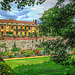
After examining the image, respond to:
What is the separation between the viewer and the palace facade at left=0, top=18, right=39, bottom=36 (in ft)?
156

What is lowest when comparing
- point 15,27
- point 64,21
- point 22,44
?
point 22,44

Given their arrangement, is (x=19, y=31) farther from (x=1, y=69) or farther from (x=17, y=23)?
(x=1, y=69)

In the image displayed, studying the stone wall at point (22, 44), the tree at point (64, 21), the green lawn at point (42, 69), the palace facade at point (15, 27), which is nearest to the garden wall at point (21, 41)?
the stone wall at point (22, 44)

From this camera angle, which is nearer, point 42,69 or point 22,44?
point 42,69

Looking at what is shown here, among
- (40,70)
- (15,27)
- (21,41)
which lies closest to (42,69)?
(40,70)

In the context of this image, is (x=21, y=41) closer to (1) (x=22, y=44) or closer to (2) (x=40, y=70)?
(1) (x=22, y=44)

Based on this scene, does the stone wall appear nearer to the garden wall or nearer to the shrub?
the garden wall

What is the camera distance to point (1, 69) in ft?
6.61

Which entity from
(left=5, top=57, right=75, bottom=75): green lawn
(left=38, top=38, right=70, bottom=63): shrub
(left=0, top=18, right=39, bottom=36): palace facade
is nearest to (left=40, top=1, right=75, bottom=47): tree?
(left=38, top=38, right=70, bottom=63): shrub

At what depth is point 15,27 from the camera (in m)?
50.0

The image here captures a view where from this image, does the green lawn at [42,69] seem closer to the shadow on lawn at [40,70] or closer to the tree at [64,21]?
the shadow on lawn at [40,70]

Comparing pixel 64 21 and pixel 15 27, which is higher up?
pixel 15 27

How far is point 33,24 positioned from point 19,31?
738 cm

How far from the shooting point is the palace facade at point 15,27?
47.6 metres
